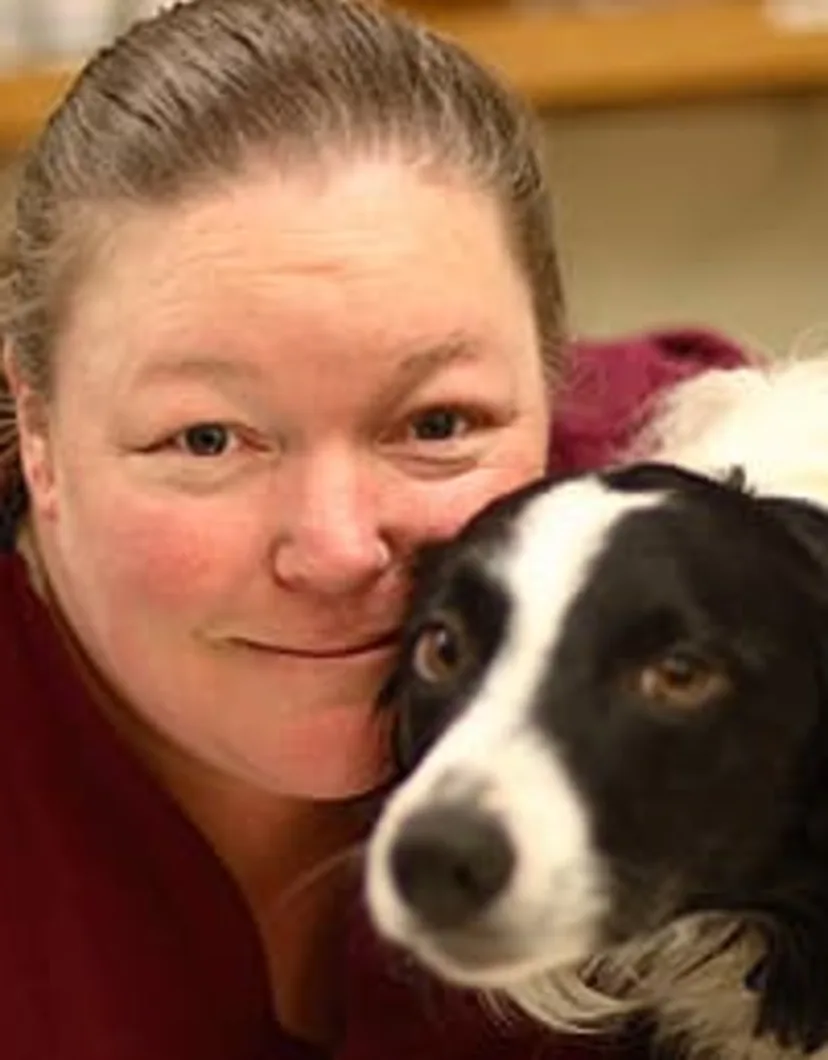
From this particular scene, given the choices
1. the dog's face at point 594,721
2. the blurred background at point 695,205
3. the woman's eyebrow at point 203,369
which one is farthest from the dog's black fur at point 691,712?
the blurred background at point 695,205

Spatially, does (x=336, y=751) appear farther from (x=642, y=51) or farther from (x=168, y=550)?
(x=642, y=51)

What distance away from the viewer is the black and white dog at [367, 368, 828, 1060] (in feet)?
2.82

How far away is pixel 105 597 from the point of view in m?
1.05

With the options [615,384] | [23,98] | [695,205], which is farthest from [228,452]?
[695,205]

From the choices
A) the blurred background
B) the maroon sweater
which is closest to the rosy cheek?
the maroon sweater

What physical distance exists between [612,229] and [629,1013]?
3.70ft

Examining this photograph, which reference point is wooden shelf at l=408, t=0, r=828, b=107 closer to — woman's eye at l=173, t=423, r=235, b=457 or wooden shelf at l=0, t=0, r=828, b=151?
wooden shelf at l=0, t=0, r=828, b=151

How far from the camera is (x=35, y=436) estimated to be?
3.60 ft

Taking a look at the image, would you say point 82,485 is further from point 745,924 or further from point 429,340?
point 745,924

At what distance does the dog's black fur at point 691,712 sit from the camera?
0.90 metres

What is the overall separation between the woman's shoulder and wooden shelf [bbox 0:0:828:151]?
0.41 metres

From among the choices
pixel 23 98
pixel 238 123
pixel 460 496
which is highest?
pixel 238 123

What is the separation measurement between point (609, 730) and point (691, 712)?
34mm

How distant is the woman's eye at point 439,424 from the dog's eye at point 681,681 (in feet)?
0.53
